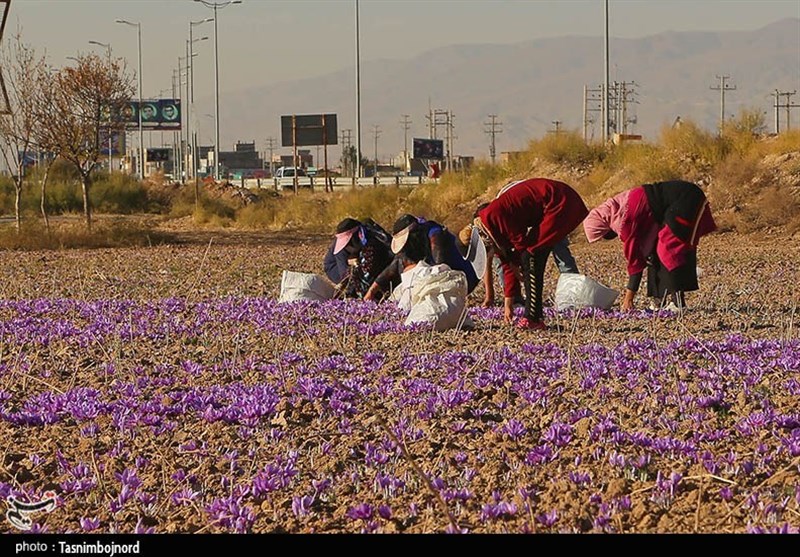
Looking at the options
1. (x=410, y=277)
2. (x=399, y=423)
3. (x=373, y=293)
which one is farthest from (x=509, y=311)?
(x=399, y=423)

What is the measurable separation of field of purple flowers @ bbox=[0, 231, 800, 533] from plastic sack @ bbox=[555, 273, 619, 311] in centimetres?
62

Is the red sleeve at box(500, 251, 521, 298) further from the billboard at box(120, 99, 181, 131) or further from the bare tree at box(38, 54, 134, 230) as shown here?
the billboard at box(120, 99, 181, 131)

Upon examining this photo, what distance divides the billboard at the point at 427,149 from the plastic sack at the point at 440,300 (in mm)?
104880

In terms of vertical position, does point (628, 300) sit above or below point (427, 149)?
below

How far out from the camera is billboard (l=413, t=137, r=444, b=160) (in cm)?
11638

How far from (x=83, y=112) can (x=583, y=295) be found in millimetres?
21888

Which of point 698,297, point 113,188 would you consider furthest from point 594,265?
point 113,188

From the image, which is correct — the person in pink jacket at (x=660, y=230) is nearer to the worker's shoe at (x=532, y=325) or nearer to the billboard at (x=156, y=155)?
the worker's shoe at (x=532, y=325)

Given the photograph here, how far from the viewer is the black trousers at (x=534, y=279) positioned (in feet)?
35.1

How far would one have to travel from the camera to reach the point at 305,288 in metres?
13.9

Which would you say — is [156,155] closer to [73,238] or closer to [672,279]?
[73,238]

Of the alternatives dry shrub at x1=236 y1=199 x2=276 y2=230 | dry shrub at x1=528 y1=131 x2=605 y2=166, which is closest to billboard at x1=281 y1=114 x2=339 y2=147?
dry shrub at x1=236 y1=199 x2=276 y2=230

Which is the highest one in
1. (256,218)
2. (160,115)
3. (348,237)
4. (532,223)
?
(160,115)
